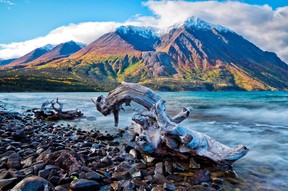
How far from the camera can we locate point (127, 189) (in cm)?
655

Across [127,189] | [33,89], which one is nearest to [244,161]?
[127,189]

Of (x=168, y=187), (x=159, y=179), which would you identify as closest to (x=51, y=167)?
(x=159, y=179)

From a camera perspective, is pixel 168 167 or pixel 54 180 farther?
pixel 168 167

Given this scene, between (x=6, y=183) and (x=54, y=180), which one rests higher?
(x=6, y=183)

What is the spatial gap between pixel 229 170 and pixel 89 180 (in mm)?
4587

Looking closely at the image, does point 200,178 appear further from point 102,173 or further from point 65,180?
point 65,180

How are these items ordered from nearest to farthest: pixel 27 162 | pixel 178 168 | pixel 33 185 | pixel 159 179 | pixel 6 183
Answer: pixel 33 185 → pixel 6 183 → pixel 159 179 → pixel 27 162 → pixel 178 168

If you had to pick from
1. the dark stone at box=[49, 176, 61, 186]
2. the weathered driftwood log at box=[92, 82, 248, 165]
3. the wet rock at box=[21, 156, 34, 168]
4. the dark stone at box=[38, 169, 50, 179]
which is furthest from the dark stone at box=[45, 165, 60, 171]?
the weathered driftwood log at box=[92, 82, 248, 165]

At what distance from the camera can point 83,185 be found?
661cm

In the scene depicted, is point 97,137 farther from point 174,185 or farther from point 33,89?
point 33,89

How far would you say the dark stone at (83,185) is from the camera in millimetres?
6535

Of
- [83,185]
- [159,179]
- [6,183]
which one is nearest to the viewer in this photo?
[6,183]

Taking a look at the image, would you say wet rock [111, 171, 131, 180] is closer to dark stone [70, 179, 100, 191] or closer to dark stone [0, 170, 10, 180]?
dark stone [70, 179, 100, 191]

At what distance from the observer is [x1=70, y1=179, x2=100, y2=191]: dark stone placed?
21.4ft
